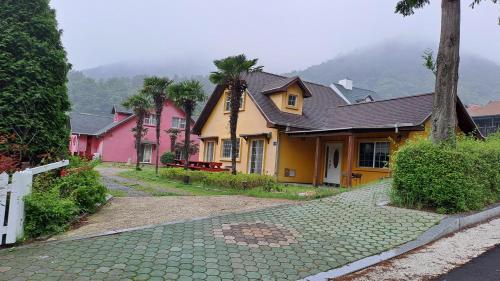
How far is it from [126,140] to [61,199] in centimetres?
3189

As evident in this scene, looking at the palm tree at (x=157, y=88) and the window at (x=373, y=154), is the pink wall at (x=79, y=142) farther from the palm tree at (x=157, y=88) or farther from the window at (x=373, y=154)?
the window at (x=373, y=154)

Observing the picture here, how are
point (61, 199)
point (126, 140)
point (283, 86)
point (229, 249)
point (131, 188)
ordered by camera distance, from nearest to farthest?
point (229, 249)
point (61, 199)
point (131, 188)
point (283, 86)
point (126, 140)

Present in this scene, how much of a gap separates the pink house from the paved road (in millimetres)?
32882

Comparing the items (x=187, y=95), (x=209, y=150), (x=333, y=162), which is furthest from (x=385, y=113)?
(x=209, y=150)

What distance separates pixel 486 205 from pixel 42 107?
33.8ft

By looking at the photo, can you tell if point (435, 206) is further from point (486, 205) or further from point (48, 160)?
point (48, 160)

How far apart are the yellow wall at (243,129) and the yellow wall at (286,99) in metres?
1.23

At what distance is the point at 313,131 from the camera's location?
59.0 ft

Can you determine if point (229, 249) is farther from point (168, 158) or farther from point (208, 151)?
A: point (168, 158)

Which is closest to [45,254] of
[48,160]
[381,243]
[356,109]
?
[48,160]

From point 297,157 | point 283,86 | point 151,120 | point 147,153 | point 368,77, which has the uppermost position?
point 368,77

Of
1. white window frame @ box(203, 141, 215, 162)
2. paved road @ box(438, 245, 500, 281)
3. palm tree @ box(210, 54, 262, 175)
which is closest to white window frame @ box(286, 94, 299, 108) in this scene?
palm tree @ box(210, 54, 262, 175)

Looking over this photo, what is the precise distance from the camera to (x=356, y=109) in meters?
20.3

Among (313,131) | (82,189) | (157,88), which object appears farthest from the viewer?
(157,88)
